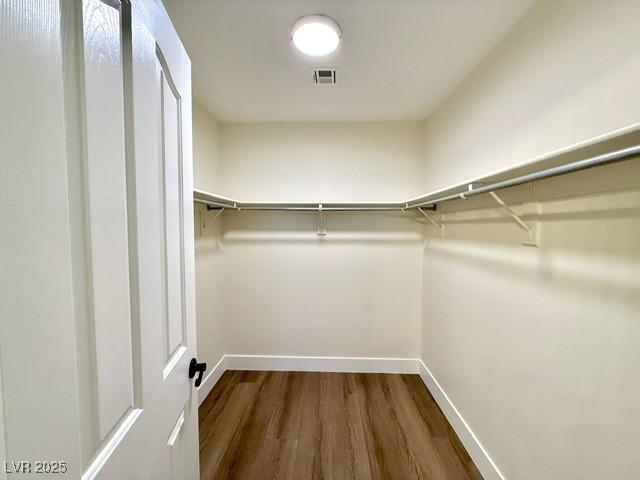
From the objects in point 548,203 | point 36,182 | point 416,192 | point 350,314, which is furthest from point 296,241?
point 36,182

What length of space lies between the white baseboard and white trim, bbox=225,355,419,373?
0.83 feet

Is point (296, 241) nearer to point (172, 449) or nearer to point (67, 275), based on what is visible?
point (172, 449)

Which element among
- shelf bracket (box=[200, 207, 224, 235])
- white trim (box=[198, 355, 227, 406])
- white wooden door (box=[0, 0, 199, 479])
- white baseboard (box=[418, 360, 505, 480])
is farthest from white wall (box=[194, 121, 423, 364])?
white wooden door (box=[0, 0, 199, 479])

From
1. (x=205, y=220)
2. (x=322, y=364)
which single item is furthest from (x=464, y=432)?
(x=205, y=220)

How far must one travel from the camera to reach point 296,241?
8.51 feet

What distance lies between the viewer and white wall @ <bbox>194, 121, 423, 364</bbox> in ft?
8.38

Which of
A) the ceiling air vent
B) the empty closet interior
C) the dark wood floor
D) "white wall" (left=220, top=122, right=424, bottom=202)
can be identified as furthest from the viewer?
"white wall" (left=220, top=122, right=424, bottom=202)

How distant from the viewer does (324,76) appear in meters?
1.75

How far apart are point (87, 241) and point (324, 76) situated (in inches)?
67.3

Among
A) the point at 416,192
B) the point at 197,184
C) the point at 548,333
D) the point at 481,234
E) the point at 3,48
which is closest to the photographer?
the point at 3,48

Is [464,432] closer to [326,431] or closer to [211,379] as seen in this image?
[326,431]

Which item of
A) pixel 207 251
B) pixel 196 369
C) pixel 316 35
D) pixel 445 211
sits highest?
pixel 316 35

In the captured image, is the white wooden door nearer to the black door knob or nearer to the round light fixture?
the black door knob

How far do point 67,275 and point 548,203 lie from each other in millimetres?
1569
